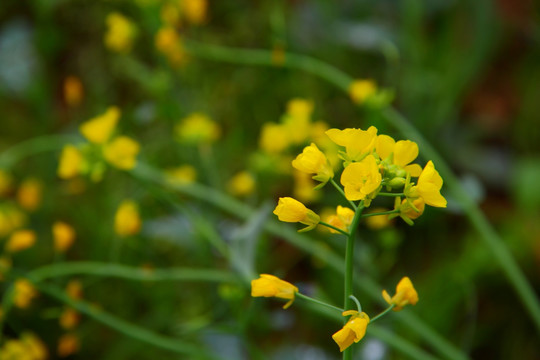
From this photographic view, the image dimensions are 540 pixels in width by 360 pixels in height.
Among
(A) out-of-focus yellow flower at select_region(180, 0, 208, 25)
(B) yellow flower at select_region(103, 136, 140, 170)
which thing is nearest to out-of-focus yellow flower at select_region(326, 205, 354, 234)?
(B) yellow flower at select_region(103, 136, 140, 170)

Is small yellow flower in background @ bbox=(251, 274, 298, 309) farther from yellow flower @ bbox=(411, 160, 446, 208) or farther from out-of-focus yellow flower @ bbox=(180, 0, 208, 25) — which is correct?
out-of-focus yellow flower @ bbox=(180, 0, 208, 25)

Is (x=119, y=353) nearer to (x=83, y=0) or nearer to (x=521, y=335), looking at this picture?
(x=521, y=335)

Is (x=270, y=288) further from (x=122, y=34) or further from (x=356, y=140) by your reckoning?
(x=122, y=34)

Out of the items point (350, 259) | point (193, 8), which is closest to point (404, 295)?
point (350, 259)

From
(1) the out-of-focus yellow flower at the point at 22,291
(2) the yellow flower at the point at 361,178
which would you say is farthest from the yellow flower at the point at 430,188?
(1) the out-of-focus yellow flower at the point at 22,291

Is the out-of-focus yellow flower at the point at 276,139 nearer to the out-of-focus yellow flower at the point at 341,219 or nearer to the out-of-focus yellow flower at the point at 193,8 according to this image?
the out-of-focus yellow flower at the point at 193,8

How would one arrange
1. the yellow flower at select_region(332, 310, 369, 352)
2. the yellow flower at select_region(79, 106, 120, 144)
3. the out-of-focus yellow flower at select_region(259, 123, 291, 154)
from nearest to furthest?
the yellow flower at select_region(332, 310, 369, 352), the yellow flower at select_region(79, 106, 120, 144), the out-of-focus yellow flower at select_region(259, 123, 291, 154)

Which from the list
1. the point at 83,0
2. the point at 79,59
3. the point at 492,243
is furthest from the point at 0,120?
the point at 492,243
